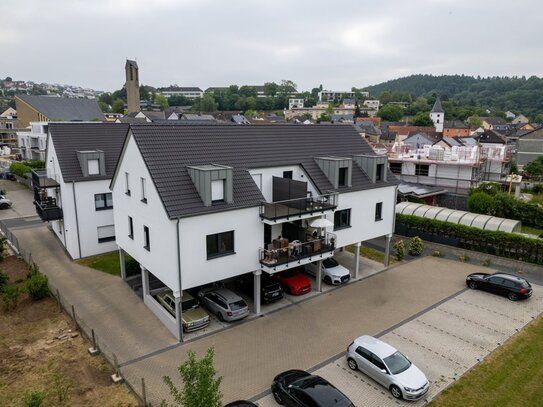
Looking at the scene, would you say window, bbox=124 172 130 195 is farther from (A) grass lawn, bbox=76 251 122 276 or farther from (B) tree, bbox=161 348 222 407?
(B) tree, bbox=161 348 222 407

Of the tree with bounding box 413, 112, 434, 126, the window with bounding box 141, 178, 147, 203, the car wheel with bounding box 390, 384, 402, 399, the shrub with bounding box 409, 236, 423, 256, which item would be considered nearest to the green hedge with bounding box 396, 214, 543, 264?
the shrub with bounding box 409, 236, 423, 256

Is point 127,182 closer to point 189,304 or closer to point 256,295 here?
point 189,304

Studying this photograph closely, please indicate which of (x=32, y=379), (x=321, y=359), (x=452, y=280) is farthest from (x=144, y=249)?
(x=452, y=280)

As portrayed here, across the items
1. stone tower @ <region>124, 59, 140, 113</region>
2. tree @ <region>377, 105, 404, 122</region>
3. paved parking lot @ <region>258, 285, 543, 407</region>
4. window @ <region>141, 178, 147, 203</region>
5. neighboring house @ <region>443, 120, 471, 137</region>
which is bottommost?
paved parking lot @ <region>258, 285, 543, 407</region>

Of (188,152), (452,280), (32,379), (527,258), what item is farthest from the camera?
(527,258)

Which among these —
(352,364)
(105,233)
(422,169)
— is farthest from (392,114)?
(352,364)

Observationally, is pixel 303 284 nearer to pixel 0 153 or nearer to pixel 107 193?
pixel 107 193

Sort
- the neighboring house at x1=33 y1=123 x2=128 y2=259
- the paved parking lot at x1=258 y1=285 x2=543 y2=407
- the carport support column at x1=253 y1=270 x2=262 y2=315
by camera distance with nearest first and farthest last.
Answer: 1. the paved parking lot at x1=258 y1=285 x2=543 y2=407
2. the carport support column at x1=253 y1=270 x2=262 y2=315
3. the neighboring house at x1=33 y1=123 x2=128 y2=259
